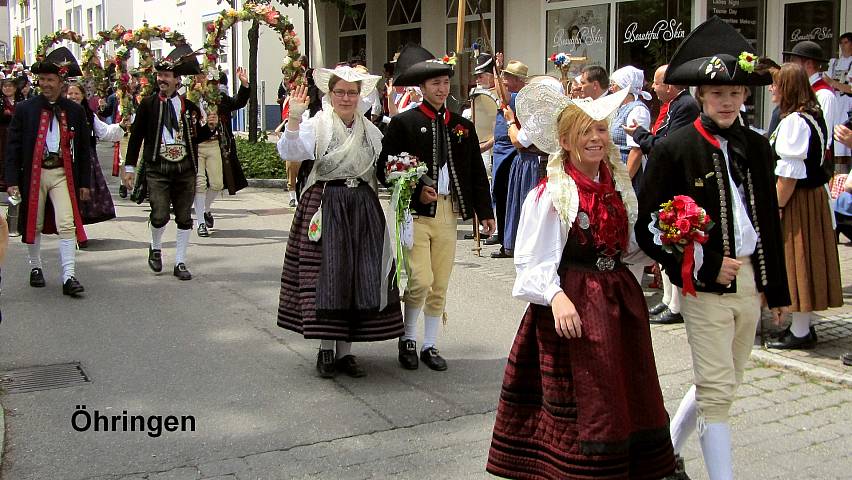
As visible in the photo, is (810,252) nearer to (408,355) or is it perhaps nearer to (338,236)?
(408,355)

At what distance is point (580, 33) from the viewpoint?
1634 cm

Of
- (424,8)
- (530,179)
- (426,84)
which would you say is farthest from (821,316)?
(424,8)

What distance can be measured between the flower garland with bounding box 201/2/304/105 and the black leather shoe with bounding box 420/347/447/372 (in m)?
3.08

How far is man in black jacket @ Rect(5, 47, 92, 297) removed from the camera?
27.2ft

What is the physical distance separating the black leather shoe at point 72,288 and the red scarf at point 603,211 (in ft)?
18.4

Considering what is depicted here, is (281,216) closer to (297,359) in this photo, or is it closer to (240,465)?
(297,359)

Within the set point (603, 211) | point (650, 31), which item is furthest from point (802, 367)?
point (650, 31)

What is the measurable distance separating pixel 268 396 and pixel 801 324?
358 cm

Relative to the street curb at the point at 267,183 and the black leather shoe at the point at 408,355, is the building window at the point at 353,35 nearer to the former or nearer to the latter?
the street curb at the point at 267,183

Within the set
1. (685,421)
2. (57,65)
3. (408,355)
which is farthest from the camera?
(57,65)

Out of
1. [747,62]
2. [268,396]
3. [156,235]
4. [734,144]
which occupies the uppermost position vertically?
[747,62]

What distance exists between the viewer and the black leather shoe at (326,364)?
6.03 meters

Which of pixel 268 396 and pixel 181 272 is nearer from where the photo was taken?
pixel 268 396

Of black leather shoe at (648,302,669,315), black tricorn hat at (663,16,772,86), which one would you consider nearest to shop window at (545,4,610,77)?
black leather shoe at (648,302,669,315)
